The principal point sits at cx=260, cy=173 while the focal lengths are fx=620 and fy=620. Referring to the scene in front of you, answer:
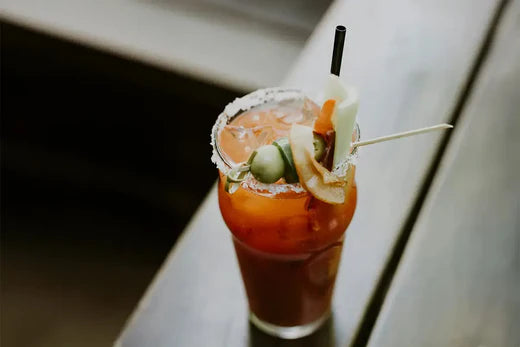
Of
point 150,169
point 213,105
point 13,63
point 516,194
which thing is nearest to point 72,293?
point 150,169

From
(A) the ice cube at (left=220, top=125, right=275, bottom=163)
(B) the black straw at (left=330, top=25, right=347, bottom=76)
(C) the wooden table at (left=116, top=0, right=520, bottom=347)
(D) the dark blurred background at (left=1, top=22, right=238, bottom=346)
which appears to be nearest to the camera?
(B) the black straw at (left=330, top=25, right=347, bottom=76)

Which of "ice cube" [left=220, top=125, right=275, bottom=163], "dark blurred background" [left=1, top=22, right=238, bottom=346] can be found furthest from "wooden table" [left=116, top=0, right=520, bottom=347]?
"dark blurred background" [left=1, top=22, right=238, bottom=346]

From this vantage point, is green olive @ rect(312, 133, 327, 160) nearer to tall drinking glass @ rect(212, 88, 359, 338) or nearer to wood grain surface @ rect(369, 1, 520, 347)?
tall drinking glass @ rect(212, 88, 359, 338)

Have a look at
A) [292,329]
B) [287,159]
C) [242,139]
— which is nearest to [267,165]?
[287,159]

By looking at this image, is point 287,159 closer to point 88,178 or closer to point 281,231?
point 281,231

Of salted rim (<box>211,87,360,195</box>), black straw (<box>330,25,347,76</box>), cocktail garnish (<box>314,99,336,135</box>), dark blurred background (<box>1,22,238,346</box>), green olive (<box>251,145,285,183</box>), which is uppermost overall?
black straw (<box>330,25,347,76</box>)

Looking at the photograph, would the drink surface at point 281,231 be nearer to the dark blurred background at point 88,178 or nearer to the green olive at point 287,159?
the green olive at point 287,159

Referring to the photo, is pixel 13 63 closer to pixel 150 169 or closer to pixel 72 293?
pixel 150 169
